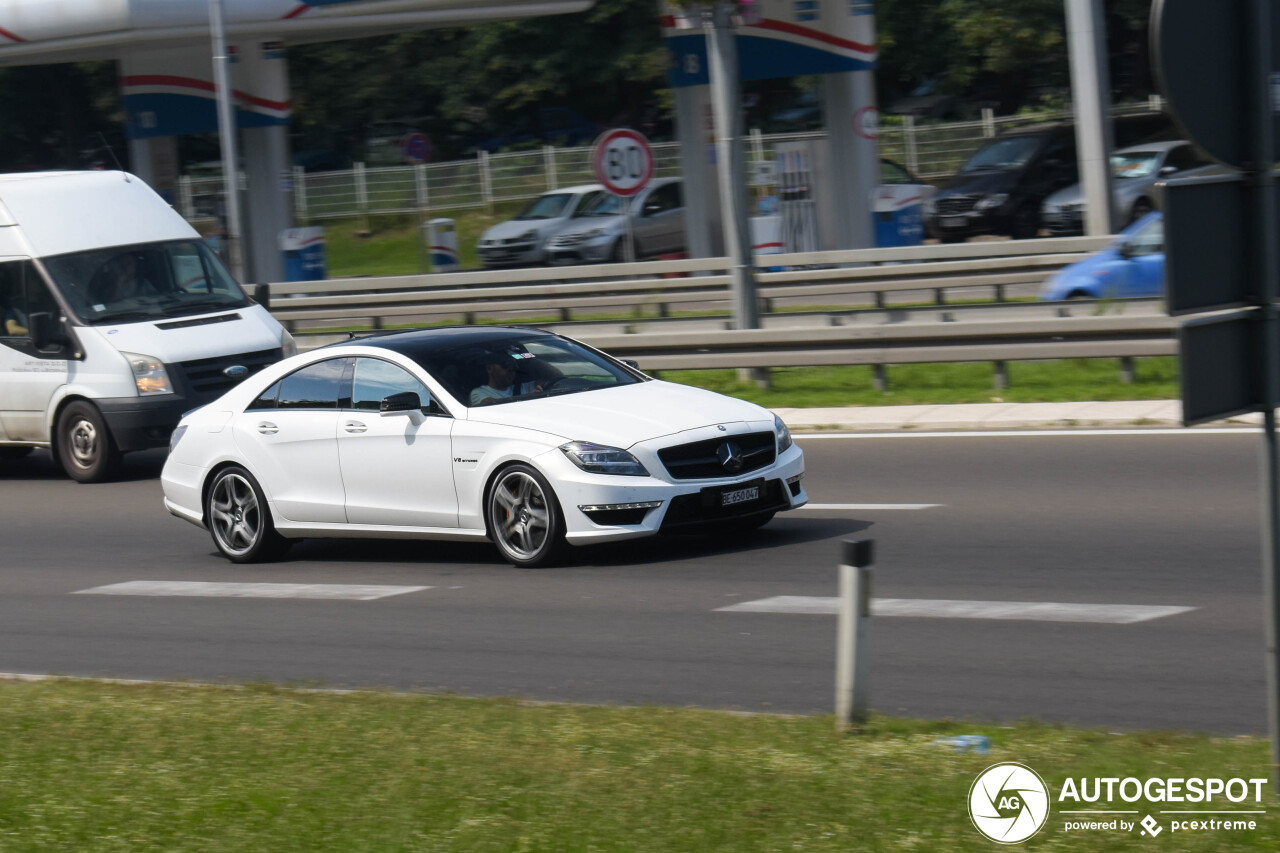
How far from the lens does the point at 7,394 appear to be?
16.8 meters

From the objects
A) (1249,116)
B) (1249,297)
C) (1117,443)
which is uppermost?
(1249,116)

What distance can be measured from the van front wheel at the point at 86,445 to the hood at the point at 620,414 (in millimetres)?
6752

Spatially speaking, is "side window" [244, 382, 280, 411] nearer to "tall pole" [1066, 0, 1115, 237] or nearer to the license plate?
the license plate

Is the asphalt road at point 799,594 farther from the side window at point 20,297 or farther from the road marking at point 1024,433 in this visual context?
the side window at point 20,297

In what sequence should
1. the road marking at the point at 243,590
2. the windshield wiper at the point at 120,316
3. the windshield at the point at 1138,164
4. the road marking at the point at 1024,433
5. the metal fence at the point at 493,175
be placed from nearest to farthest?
the road marking at the point at 243,590 < the road marking at the point at 1024,433 < the windshield wiper at the point at 120,316 < the windshield at the point at 1138,164 < the metal fence at the point at 493,175

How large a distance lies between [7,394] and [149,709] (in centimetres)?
1044

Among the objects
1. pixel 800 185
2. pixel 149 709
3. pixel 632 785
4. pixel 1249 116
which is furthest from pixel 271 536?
pixel 800 185

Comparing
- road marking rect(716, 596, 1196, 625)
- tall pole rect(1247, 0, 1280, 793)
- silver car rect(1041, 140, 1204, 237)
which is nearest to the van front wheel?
road marking rect(716, 596, 1196, 625)

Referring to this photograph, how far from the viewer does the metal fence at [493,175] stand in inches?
1806

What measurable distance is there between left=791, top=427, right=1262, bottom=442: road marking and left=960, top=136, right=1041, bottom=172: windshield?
18.2m

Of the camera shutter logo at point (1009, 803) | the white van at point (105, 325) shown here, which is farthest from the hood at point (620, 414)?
the white van at point (105, 325)

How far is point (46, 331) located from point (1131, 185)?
65.9 ft

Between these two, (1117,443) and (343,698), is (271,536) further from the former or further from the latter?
(1117,443)

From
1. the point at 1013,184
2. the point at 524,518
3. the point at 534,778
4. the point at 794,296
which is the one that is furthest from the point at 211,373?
the point at 1013,184
